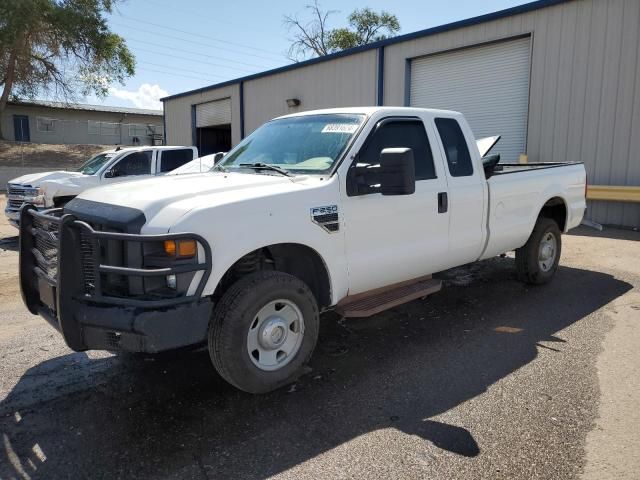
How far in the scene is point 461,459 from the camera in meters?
2.93

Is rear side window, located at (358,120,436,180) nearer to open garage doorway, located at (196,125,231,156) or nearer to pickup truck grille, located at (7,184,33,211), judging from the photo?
pickup truck grille, located at (7,184,33,211)

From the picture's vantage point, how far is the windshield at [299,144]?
13.9ft

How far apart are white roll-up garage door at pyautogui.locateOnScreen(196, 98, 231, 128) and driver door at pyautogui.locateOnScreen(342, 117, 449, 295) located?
785 inches

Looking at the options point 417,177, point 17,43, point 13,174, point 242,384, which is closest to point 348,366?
point 242,384

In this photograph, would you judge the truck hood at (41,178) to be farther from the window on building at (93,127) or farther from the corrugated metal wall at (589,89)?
the window on building at (93,127)

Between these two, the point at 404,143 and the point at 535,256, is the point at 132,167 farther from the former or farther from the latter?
the point at 535,256

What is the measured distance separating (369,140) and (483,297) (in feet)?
9.36

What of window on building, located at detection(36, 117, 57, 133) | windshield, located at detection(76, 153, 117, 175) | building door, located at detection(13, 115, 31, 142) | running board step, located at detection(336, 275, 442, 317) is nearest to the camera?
running board step, located at detection(336, 275, 442, 317)

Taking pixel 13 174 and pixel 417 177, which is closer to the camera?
pixel 417 177

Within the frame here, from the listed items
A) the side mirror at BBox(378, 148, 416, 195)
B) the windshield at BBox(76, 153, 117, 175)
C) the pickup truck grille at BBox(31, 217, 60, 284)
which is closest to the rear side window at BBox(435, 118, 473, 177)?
the side mirror at BBox(378, 148, 416, 195)

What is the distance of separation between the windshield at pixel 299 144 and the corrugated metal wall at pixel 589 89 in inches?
376

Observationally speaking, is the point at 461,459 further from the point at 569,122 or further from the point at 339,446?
the point at 569,122

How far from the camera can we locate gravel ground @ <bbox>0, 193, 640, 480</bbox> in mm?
2900

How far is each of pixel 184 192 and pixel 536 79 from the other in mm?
11758
